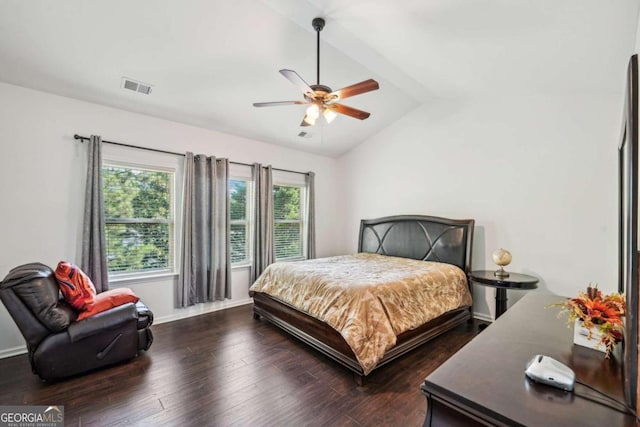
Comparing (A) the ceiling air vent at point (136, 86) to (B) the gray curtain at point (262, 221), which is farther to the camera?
(B) the gray curtain at point (262, 221)

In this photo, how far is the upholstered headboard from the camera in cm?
399

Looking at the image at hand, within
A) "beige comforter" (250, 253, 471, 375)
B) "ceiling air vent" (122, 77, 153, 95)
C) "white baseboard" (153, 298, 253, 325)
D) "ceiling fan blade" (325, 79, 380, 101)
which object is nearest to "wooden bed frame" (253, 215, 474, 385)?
"beige comforter" (250, 253, 471, 375)

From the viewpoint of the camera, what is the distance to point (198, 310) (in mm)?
4180

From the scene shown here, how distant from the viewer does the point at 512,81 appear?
11.2 ft

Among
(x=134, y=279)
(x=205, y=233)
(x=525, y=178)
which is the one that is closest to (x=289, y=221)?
(x=205, y=233)

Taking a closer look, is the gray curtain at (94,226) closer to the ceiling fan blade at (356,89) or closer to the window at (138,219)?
the window at (138,219)

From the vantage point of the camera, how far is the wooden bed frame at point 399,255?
270 cm

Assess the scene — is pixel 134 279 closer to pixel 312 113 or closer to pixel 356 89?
pixel 312 113

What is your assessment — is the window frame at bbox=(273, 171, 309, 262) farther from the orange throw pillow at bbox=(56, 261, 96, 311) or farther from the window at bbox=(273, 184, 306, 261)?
the orange throw pillow at bbox=(56, 261, 96, 311)

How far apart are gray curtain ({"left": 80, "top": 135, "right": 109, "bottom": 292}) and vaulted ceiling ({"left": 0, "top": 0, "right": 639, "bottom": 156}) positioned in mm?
707

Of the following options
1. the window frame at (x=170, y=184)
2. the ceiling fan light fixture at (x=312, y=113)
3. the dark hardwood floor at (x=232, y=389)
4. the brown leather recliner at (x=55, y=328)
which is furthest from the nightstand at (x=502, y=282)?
the window frame at (x=170, y=184)

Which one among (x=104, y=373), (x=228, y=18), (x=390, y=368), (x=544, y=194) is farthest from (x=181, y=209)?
(x=544, y=194)

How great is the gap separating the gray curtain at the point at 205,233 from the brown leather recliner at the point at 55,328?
131 cm

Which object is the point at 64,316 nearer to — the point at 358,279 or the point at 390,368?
the point at 358,279
